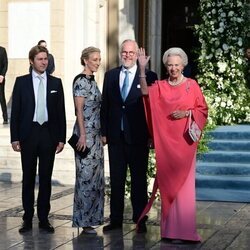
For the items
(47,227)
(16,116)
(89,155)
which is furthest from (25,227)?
(16,116)

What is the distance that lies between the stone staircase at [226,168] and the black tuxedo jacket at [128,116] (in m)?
2.48

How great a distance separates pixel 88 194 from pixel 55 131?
734 mm

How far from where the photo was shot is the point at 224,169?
426 inches

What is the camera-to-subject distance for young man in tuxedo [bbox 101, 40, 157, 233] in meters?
7.79

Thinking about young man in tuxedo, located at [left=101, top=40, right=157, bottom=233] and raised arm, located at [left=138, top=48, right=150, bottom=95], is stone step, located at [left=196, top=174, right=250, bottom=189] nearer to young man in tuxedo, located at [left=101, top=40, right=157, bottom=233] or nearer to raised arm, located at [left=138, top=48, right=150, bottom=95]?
young man in tuxedo, located at [left=101, top=40, right=157, bottom=233]

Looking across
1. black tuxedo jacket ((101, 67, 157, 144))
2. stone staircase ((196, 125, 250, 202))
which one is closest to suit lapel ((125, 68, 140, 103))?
black tuxedo jacket ((101, 67, 157, 144))

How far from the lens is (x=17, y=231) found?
7809mm

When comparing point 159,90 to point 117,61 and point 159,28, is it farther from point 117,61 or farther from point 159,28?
point 159,28

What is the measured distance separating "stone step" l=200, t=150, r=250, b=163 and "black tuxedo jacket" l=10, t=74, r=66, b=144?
395 cm

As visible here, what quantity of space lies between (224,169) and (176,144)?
368cm

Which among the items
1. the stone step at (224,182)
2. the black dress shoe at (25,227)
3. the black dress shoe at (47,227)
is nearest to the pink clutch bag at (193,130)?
the black dress shoe at (47,227)

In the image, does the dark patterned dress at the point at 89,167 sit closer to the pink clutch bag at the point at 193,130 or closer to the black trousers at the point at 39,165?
the black trousers at the point at 39,165

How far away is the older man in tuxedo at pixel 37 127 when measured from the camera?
25.4 ft

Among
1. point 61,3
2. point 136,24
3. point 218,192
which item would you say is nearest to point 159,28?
point 136,24
